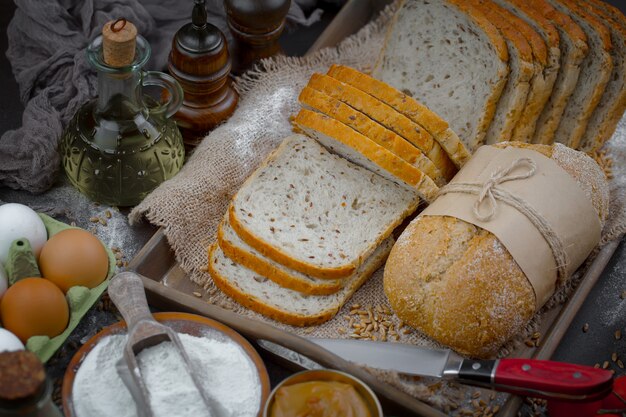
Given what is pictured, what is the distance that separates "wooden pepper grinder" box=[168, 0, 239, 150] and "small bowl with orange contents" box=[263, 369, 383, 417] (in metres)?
1.26

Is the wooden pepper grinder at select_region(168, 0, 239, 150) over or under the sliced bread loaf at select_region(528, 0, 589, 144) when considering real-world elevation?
under

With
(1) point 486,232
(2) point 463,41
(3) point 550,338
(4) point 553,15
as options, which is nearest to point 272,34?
(2) point 463,41

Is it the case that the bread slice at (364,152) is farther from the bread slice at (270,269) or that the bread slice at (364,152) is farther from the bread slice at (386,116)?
the bread slice at (270,269)

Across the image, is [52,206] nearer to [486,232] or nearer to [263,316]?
[263,316]

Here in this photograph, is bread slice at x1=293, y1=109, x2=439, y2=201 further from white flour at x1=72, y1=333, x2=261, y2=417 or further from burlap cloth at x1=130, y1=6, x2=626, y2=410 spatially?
white flour at x1=72, y1=333, x2=261, y2=417

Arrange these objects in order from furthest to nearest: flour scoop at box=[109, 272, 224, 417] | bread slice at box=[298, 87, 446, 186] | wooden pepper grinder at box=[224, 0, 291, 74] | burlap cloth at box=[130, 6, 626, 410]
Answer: wooden pepper grinder at box=[224, 0, 291, 74] < bread slice at box=[298, 87, 446, 186] < burlap cloth at box=[130, 6, 626, 410] < flour scoop at box=[109, 272, 224, 417]

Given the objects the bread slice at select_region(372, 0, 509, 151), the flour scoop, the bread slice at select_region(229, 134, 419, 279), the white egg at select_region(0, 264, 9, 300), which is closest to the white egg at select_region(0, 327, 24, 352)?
the white egg at select_region(0, 264, 9, 300)

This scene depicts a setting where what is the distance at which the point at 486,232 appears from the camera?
104 inches

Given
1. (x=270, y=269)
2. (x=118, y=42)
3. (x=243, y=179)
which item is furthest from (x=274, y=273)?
(x=118, y=42)

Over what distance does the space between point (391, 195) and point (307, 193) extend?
28 centimetres

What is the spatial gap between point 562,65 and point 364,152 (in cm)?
82

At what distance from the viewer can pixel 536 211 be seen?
2666mm

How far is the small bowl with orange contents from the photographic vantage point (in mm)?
2246

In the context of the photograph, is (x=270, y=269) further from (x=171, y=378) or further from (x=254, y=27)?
(x=254, y=27)
